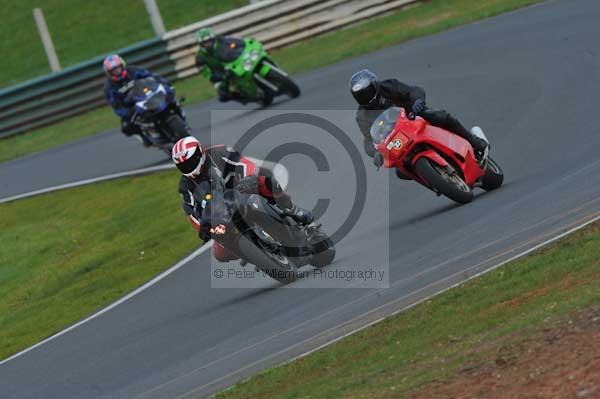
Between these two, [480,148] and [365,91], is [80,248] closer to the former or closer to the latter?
[365,91]

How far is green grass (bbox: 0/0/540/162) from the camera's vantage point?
23938mm

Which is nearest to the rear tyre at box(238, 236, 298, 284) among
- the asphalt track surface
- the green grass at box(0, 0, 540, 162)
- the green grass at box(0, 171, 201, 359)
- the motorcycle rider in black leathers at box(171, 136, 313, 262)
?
the asphalt track surface

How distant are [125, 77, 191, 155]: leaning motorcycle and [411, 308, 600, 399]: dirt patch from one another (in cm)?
1336

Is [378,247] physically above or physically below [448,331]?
below

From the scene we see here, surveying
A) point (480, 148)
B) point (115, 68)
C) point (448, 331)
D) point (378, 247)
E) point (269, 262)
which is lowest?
point (115, 68)

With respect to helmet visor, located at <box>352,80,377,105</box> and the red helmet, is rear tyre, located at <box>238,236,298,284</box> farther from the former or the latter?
the red helmet

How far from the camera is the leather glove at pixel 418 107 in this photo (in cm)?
1264

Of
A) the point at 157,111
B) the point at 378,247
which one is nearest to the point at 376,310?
the point at 378,247

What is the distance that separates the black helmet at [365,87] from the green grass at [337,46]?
34.8 ft

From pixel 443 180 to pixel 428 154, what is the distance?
0.29 m

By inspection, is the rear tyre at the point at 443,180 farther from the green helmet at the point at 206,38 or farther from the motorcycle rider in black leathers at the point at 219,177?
the green helmet at the point at 206,38

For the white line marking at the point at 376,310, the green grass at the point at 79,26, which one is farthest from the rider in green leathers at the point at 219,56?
the white line marking at the point at 376,310

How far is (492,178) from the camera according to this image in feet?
42.8

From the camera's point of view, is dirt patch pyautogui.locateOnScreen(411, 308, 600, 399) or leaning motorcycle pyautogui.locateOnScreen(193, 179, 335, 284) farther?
leaning motorcycle pyautogui.locateOnScreen(193, 179, 335, 284)
